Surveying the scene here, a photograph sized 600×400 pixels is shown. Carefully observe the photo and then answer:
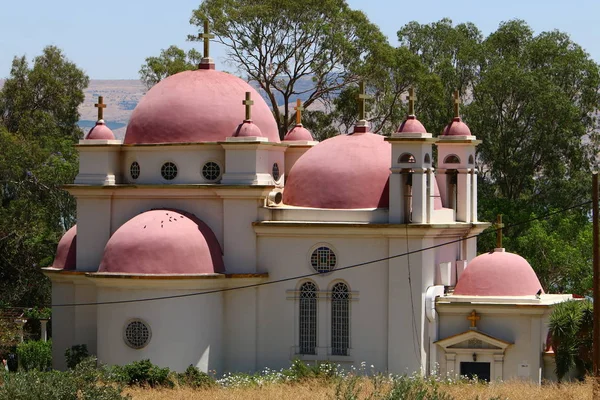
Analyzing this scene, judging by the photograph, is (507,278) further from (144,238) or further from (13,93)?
(13,93)

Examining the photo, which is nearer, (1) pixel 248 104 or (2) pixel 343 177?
(2) pixel 343 177

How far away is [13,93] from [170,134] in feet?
83.8

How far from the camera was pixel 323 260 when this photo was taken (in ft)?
112

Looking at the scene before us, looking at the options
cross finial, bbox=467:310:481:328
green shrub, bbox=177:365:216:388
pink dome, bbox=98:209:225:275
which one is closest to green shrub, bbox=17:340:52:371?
pink dome, bbox=98:209:225:275

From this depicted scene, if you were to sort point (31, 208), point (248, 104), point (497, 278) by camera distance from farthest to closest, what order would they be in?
point (31, 208) → point (248, 104) → point (497, 278)

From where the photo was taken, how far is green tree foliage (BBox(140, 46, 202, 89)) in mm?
55287

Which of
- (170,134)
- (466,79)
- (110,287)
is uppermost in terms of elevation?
(466,79)

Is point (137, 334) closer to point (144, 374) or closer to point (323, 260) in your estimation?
point (144, 374)

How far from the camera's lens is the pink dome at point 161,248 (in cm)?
3319

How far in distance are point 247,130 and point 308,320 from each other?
481 cm

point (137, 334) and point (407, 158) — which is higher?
point (407, 158)

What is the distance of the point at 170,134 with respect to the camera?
35156mm

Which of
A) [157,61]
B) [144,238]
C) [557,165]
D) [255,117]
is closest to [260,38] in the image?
[157,61]

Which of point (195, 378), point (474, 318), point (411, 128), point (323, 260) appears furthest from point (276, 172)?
point (474, 318)
